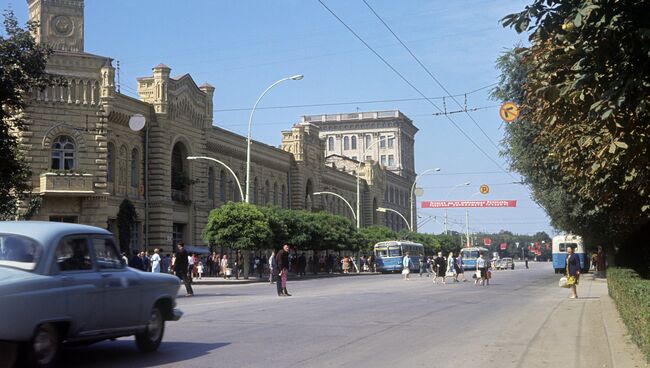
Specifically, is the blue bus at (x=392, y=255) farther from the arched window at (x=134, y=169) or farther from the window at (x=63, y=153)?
the window at (x=63, y=153)

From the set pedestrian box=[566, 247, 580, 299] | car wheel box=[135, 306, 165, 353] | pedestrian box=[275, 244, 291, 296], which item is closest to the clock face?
pedestrian box=[275, 244, 291, 296]

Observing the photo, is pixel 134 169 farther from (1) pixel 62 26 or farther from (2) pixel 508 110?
(2) pixel 508 110

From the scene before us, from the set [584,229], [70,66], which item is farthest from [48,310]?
[70,66]

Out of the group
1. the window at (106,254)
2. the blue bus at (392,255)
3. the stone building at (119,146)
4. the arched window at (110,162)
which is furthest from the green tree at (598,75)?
the blue bus at (392,255)

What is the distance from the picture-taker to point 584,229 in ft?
127

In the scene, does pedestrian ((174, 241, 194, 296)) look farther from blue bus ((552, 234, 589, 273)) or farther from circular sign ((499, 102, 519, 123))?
blue bus ((552, 234, 589, 273))

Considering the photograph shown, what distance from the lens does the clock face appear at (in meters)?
48.7

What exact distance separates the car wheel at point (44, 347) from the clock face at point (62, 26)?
4302 centimetres

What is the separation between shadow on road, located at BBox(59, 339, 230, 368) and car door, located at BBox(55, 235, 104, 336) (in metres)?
0.77

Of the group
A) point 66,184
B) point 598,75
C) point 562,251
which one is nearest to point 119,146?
point 66,184

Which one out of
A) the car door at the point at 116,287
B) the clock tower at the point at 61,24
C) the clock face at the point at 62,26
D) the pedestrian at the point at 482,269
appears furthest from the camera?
the clock face at the point at 62,26

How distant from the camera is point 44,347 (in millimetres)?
→ 8844

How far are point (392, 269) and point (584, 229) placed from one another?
A: 3354 centimetres

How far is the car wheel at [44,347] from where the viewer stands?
28.1ft
